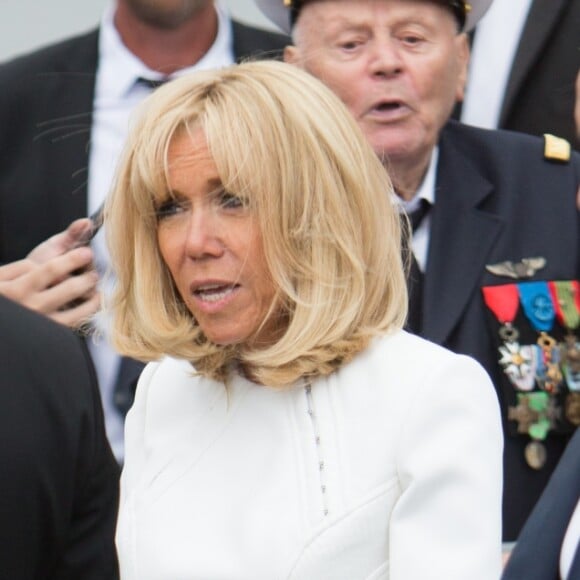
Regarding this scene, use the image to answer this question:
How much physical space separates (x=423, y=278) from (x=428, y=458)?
1102mm

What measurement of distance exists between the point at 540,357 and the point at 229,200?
1094 millimetres

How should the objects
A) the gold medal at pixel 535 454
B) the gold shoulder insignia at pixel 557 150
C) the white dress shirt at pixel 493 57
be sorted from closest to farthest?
the gold medal at pixel 535 454 → the gold shoulder insignia at pixel 557 150 → the white dress shirt at pixel 493 57

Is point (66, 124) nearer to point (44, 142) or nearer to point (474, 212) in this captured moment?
point (44, 142)

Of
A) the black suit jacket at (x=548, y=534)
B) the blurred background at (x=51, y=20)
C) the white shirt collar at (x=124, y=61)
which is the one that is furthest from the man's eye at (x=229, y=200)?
the blurred background at (x=51, y=20)

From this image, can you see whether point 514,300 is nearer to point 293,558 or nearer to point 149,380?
point 149,380

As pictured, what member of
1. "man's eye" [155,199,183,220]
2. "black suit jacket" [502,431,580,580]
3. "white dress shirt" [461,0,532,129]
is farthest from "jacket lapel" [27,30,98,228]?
"black suit jacket" [502,431,580,580]

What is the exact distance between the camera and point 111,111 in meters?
3.91

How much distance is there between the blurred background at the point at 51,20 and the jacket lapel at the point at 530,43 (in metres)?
0.93

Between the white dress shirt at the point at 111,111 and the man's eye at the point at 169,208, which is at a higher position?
the man's eye at the point at 169,208

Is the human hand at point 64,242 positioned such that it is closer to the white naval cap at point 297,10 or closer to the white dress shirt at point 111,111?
the white dress shirt at point 111,111

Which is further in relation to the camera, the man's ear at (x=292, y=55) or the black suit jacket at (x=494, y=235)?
the man's ear at (x=292, y=55)

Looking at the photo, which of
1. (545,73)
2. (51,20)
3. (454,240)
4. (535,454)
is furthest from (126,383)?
(51,20)

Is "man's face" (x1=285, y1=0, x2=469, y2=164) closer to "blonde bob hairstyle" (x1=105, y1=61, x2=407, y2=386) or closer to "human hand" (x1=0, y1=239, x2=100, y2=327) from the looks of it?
"human hand" (x1=0, y1=239, x2=100, y2=327)

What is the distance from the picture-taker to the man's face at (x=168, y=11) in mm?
3953
